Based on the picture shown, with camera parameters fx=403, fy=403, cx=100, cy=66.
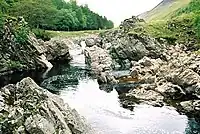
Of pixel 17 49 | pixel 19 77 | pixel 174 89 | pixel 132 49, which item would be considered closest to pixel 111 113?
pixel 174 89

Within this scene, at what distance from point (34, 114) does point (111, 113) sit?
76.2ft

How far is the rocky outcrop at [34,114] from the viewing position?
3991 cm

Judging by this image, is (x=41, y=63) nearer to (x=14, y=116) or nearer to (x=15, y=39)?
(x=15, y=39)

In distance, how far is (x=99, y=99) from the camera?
73125 mm

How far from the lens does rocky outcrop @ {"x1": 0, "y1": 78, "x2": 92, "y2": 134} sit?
39906 millimetres

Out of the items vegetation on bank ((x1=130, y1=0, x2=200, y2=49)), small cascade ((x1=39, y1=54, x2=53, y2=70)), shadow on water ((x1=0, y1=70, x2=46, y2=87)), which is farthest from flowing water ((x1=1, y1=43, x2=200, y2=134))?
vegetation on bank ((x1=130, y1=0, x2=200, y2=49))

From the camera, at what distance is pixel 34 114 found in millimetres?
A: 41625

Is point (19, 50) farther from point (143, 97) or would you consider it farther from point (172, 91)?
point (172, 91)

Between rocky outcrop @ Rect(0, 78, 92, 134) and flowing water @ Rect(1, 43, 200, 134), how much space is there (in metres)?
8.73

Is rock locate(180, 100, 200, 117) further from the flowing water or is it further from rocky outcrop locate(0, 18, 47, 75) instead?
rocky outcrop locate(0, 18, 47, 75)

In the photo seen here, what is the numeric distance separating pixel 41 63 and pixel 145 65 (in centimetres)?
2952

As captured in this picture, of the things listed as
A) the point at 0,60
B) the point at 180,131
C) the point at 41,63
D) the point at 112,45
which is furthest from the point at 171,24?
the point at 180,131

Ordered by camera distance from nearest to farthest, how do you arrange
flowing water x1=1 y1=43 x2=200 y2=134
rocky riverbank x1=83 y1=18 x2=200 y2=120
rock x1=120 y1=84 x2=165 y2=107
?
1. flowing water x1=1 y1=43 x2=200 y2=134
2. rock x1=120 y1=84 x2=165 y2=107
3. rocky riverbank x1=83 y1=18 x2=200 y2=120

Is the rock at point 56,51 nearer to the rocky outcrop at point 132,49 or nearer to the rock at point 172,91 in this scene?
the rocky outcrop at point 132,49
